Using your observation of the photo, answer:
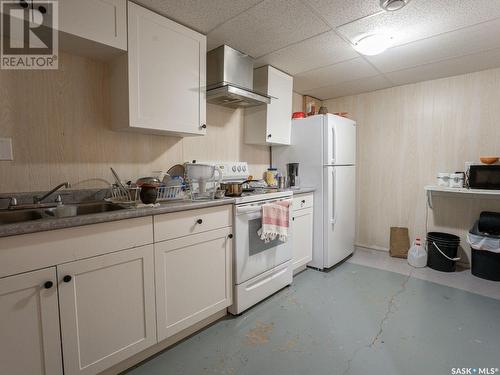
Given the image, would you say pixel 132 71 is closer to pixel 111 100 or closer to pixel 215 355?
pixel 111 100

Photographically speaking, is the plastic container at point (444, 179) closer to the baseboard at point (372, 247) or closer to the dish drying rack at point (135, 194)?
the baseboard at point (372, 247)

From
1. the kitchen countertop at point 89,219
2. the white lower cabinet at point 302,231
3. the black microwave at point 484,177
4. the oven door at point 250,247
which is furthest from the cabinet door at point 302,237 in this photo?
the black microwave at point 484,177

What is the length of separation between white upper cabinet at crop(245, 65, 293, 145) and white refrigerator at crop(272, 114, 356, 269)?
8.6 inches

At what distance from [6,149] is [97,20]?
34.6 inches

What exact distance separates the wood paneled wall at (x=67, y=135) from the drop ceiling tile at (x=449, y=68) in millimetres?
2644

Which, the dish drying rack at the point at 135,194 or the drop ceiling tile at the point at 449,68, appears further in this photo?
the drop ceiling tile at the point at 449,68

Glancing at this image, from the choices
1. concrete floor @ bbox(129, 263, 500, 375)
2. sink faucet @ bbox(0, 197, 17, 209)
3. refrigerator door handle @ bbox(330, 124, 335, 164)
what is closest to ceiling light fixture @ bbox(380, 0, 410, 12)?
refrigerator door handle @ bbox(330, 124, 335, 164)

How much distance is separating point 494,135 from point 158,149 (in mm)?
3379

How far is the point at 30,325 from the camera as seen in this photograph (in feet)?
3.53

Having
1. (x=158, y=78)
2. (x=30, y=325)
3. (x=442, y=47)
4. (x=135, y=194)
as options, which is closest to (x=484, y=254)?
(x=442, y=47)

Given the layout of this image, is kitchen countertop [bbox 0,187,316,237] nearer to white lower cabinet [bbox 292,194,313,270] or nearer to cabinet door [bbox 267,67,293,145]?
white lower cabinet [bbox 292,194,313,270]

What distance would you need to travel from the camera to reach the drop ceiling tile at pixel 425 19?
1618 mm

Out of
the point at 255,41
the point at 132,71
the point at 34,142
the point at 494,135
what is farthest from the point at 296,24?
the point at 494,135

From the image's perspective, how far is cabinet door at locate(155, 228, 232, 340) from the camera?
4.98ft
